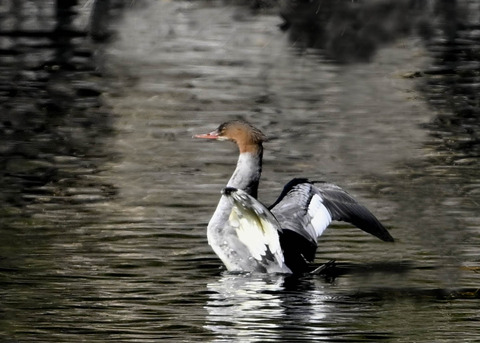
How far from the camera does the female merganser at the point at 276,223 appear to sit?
970 cm

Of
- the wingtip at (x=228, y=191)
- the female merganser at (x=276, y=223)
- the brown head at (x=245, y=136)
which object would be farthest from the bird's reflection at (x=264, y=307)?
the brown head at (x=245, y=136)

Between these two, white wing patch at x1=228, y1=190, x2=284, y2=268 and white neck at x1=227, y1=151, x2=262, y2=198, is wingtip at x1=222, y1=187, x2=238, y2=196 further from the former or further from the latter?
white neck at x1=227, y1=151, x2=262, y2=198

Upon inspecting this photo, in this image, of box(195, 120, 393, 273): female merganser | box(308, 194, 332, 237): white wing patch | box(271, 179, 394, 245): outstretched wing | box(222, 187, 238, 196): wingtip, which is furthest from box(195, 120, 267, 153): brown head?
box(222, 187, 238, 196): wingtip

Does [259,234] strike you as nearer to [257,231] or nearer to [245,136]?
[257,231]

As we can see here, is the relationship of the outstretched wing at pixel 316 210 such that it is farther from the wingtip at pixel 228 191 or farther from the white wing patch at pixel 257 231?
the wingtip at pixel 228 191

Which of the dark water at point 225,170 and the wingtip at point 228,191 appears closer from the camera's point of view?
the dark water at point 225,170

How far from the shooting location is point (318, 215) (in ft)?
33.0

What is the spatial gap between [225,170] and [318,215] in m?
3.16

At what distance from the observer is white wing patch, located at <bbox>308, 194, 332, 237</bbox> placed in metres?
10.0

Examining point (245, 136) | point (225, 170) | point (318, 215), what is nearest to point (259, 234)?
point (318, 215)

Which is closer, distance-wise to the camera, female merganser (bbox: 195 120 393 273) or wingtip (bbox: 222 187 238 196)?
wingtip (bbox: 222 187 238 196)

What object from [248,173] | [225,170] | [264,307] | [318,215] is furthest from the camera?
[225,170]

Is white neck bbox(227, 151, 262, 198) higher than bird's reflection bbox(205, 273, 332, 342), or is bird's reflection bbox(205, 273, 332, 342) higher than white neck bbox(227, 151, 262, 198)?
white neck bbox(227, 151, 262, 198)

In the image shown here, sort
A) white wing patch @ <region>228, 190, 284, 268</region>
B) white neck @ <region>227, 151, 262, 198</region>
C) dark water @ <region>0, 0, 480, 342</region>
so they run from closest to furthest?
dark water @ <region>0, 0, 480, 342</region>
white wing patch @ <region>228, 190, 284, 268</region>
white neck @ <region>227, 151, 262, 198</region>
